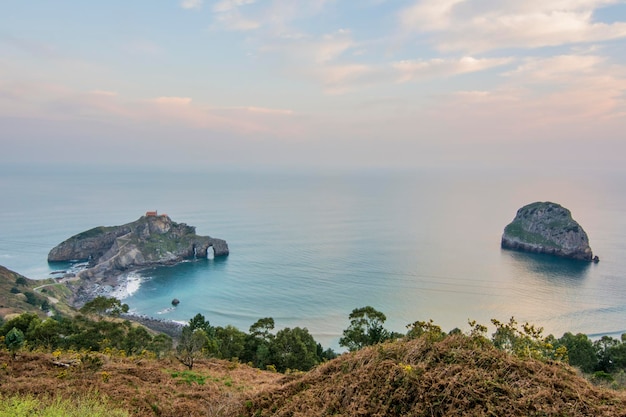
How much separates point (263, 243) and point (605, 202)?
155350 mm

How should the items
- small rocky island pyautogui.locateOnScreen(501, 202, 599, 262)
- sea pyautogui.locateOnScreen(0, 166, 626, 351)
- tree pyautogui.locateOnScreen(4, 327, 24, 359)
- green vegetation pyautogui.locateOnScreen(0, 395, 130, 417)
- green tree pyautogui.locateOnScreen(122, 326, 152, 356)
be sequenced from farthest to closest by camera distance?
small rocky island pyautogui.locateOnScreen(501, 202, 599, 262)
sea pyautogui.locateOnScreen(0, 166, 626, 351)
green tree pyautogui.locateOnScreen(122, 326, 152, 356)
tree pyautogui.locateOnScreen(4, 327, 24, 359)
green vegetation pyautogui.locateOnScreen(0, 395, 130, 417)

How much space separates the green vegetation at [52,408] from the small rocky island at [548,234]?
91.7m

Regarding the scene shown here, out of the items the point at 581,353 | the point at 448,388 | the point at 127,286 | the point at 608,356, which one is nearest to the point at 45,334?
the point at 448,388

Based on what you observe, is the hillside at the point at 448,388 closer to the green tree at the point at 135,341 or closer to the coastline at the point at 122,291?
the green tree at the point at 135,341

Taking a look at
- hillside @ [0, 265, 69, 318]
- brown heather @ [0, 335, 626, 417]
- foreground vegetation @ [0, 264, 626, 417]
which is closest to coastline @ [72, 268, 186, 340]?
hillside @ [0, 265, 69, 318]

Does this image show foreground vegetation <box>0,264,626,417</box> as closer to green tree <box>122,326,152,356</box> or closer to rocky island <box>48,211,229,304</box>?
green tree <box>122,326,152,356</box>

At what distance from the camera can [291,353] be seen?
24.7 meters

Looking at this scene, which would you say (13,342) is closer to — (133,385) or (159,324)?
(133,385)

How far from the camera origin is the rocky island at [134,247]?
7056cm

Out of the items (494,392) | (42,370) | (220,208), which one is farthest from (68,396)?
(220,208)

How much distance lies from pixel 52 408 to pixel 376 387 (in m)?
6.30

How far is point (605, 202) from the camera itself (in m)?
154

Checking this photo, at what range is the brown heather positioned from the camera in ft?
18.8

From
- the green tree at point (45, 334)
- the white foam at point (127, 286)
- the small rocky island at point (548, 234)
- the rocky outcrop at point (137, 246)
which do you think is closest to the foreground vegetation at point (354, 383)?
the green tree at point (45, 334)
